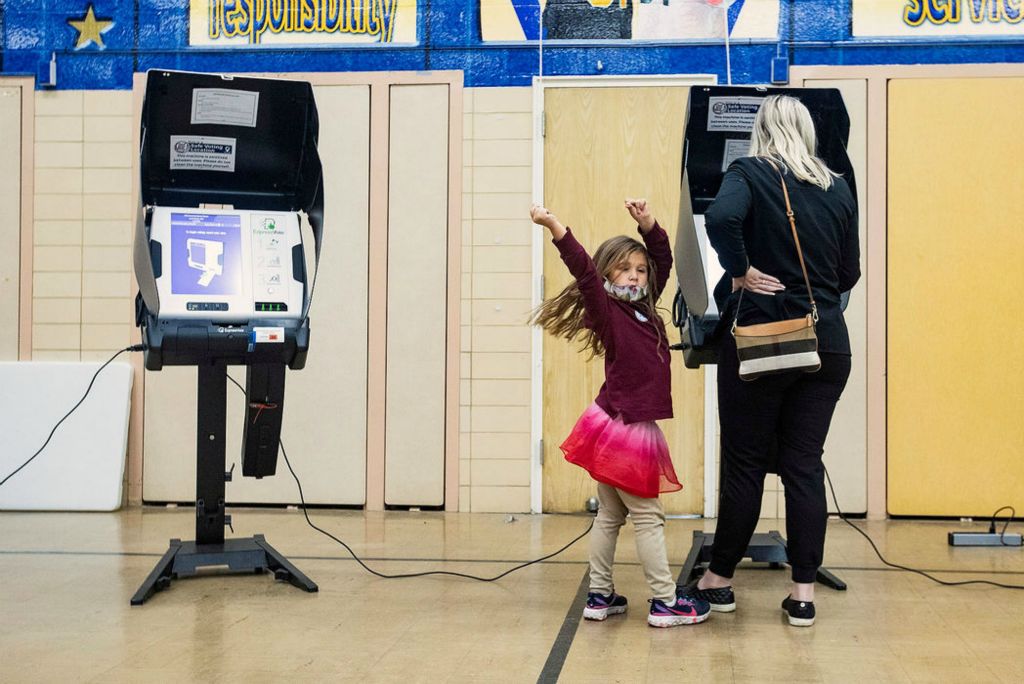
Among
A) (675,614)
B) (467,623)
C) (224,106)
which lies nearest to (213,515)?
(467,623)

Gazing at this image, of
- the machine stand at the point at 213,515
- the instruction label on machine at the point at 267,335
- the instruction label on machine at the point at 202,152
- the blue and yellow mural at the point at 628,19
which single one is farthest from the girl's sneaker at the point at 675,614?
the blue and yellow mural at the point at 628,19

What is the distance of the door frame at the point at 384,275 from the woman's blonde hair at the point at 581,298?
2.31 meters

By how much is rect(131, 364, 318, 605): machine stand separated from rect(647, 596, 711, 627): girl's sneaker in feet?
4.50

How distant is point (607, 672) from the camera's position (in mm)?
2975

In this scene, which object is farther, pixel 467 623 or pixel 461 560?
pixel 461 560

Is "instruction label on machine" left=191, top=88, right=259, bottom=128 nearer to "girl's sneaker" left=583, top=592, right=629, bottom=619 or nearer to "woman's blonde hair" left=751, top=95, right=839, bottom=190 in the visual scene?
"woman's blonde hair" left=751, top=95, right=839, bottom=190

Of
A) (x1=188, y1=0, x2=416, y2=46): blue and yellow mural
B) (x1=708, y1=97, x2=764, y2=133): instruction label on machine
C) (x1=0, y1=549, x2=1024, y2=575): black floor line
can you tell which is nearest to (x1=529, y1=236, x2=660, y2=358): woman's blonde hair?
(x1=708, y1=97, x2=764, y2=133): instruction label on machine

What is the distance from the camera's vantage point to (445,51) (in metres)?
6.02

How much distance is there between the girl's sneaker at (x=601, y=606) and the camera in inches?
140

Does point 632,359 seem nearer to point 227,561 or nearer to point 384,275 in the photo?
point 227,561

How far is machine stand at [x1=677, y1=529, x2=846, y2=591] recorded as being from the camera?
402 centimetres

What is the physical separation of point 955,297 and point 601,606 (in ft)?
10.4

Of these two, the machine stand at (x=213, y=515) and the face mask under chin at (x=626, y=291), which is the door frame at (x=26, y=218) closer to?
the machine stand at (x=213, y=515)

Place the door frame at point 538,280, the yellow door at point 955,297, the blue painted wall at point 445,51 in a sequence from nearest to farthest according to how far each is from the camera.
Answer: the yellow door at point 955,297 → the blue painted wall at point 445,51 → the door frame at point 538,280
